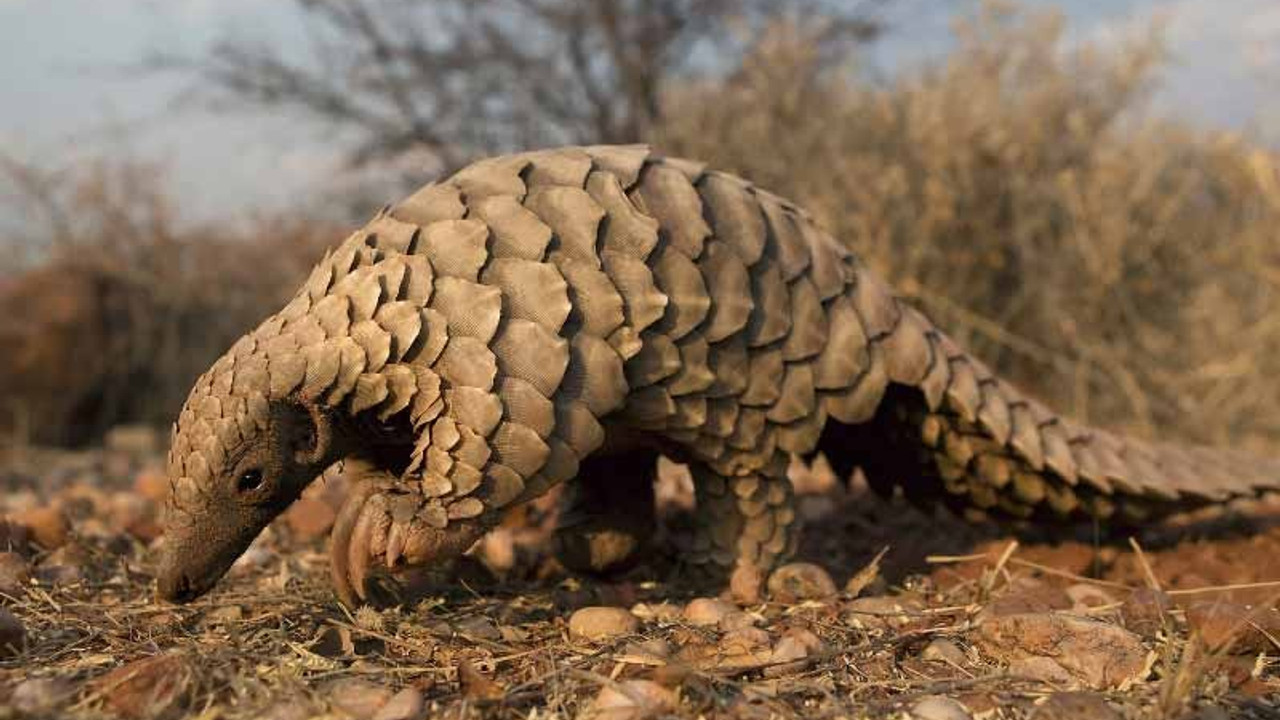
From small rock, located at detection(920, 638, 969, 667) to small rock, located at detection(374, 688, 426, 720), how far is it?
3.38 feet

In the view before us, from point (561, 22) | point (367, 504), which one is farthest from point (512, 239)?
point (561, 22)

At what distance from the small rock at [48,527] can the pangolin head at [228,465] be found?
3.30ft

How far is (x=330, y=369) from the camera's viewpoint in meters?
2.14

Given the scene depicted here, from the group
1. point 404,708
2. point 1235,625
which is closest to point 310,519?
point 404,708

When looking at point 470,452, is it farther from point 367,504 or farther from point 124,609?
point 124,609

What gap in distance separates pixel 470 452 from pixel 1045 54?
613 cm

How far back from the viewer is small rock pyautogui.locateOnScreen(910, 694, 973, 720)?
5.67ft

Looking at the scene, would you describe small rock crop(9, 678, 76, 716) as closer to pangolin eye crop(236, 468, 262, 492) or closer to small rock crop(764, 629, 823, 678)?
pangolin eye crop(236, 468, 262, 492)

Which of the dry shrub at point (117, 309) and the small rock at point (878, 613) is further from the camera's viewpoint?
the dry shrub at point (117, 309)

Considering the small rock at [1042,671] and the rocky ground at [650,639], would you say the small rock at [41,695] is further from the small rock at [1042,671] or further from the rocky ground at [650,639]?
the small rock at [1042,671]

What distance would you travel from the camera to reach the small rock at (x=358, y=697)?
1716 mm

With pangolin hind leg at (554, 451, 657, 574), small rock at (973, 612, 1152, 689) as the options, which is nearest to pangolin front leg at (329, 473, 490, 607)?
pangolin hind leg at (554, 451, 657, 574)

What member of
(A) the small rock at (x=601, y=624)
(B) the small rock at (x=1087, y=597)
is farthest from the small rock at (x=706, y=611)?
(B) the small rock at (x=1087, y=597)

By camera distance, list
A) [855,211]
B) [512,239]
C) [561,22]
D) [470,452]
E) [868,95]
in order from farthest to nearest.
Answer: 1. [561,22]
2. [868,95]
3. [855,211]
4. [512,239]
5. [470,452]
